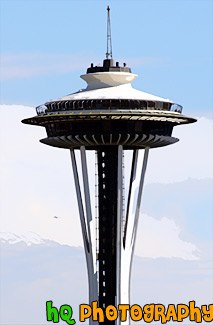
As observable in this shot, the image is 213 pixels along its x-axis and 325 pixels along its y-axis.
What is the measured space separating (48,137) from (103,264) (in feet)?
53.1

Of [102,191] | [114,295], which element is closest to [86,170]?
[102,191]

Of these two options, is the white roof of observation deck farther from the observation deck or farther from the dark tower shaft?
the dark tower shaft

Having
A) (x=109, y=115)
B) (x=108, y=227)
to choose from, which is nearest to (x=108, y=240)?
(x=108, y=227)

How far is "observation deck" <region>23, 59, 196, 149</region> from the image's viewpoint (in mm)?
161500

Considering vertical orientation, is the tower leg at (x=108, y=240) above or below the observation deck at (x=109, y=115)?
below

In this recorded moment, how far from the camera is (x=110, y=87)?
166 m

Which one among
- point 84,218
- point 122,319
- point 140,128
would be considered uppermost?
point 140,128

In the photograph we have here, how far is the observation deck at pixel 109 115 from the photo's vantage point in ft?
530

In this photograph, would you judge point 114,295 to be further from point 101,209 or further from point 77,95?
point 77,95

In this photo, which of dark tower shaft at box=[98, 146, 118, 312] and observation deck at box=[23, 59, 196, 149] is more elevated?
observation deck at box=[23, 59, 196, 149]

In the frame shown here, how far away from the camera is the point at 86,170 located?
165875 millimetres

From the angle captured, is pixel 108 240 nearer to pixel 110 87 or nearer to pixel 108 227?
pixel 108 227

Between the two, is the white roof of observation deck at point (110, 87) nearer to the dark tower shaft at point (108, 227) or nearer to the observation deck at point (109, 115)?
Result: the observation deck at point (109, 115)

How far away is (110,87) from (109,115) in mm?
6481
